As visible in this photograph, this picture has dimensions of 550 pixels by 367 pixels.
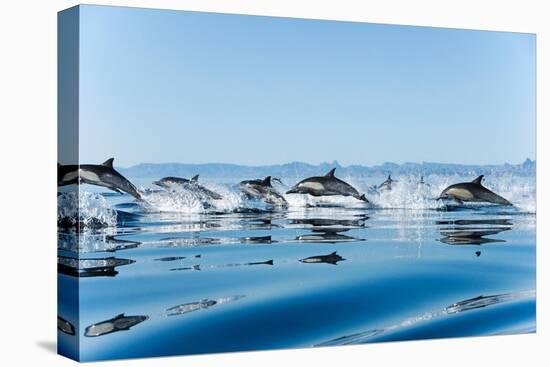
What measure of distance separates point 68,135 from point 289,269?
2.94 metres

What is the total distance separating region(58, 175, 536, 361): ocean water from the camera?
1359 cm

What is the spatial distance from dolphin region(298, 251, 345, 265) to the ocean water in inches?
0.5

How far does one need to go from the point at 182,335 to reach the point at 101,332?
3.08 feet

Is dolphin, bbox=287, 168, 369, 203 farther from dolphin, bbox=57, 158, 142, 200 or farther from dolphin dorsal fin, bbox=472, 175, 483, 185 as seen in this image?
dolphin, bbox=57, 158, 142, 200

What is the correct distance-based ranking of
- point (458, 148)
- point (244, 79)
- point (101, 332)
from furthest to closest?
point (458, 148) → point (244, 79) → point (101, 332)

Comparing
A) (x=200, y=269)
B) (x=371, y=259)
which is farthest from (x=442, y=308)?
(x=200, y=269)

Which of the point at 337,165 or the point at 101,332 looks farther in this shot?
the point at 337,165

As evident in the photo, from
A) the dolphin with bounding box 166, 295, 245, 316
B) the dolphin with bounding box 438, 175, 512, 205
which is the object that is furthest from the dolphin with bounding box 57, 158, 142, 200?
the dolphin with bounding box 438, 175, 512, 205

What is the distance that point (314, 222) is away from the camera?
14.9m

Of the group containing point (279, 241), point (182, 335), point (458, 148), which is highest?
point (458, 148)

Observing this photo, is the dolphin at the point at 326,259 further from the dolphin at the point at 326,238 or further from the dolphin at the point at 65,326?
the dolphin at the point at 65,326

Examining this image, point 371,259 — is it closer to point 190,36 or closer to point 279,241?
point 279,241

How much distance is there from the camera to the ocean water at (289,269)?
13.6 metres

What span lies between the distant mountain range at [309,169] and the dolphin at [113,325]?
1.55 meters
